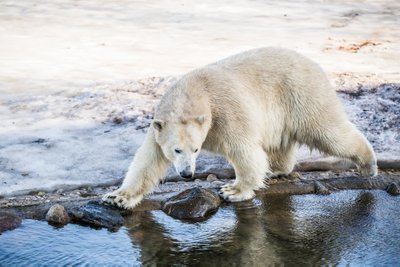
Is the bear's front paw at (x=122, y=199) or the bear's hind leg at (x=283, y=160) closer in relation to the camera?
the bear's front paw at (x=122, y=199)

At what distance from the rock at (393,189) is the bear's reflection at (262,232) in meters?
0.21

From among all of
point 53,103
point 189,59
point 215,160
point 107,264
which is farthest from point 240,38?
point 107,264

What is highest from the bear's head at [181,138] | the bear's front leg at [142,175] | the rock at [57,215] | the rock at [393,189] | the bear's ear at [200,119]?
the bear's ear at [200,119]

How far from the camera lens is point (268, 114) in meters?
5.74

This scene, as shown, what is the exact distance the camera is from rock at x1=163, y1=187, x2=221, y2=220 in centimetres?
512

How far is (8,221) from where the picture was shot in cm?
482

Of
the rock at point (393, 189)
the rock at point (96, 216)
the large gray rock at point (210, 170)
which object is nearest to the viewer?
the rock at point (96, 216)

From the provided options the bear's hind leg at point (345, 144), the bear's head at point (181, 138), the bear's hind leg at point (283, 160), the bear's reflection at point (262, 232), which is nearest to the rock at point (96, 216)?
the bear's reflection at point (262, 232)

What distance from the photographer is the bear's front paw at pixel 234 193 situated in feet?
17.8

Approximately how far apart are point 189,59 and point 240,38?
1614 mm

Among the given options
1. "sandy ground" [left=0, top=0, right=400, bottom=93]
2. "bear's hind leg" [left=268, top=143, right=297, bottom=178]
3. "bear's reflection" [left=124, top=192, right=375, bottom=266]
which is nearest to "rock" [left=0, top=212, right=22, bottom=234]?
"bear's reflection" [left=124, top=192, right=375, bottom=266]

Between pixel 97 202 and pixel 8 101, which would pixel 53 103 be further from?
pixel 97 202

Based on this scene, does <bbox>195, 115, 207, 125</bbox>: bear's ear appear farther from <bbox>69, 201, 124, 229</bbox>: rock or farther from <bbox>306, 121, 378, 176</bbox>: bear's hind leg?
<bbox>306, 121, 378, 176</bbox>: bear's hind leg

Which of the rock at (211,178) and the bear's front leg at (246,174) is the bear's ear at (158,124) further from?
the rock at (211,178)
